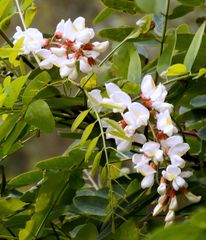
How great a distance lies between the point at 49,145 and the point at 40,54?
303 cm

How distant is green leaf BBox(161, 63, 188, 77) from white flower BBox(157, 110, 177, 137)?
45mm

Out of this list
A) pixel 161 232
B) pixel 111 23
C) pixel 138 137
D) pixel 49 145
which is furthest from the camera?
pixel 49 145

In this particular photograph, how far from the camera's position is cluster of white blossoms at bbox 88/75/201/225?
0.57 meters

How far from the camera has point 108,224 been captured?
65 centimetres

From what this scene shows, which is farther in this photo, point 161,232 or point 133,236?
point 133,236

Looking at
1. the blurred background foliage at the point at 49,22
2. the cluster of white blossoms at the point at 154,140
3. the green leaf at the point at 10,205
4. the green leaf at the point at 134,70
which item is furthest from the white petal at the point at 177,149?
the blurred background foliage at the point at 49,22

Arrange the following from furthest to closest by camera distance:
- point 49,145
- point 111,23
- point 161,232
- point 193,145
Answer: point 49,145 → point 111,23 → point 193,145 → point 161,232

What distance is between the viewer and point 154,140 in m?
0.59

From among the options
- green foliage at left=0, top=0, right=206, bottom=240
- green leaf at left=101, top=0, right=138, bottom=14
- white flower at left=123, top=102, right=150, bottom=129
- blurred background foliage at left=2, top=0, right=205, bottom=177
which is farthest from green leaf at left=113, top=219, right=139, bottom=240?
blurred background foliage at left=2, top=0, right=205, bottom=177

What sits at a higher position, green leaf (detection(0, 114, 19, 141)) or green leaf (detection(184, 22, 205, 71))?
green leaf (detection(184, 22, 205, 71))

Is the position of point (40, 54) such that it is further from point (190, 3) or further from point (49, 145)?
point (49, 145)

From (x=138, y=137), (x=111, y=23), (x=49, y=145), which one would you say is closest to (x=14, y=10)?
(x=138, y=137)

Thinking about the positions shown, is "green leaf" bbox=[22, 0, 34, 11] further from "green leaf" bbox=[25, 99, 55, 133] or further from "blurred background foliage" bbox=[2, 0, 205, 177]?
"blurred background foliage" bbox=[2, 0, 205, 177]

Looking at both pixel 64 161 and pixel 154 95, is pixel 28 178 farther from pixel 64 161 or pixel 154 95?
pixel 154 95
